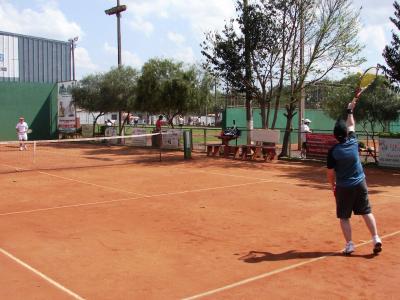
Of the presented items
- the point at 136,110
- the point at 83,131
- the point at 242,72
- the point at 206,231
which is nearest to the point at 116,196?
the point at 206,231

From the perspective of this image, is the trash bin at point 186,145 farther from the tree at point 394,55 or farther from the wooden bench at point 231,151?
the tree at point 394,55

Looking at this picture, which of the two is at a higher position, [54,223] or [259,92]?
[259,92]

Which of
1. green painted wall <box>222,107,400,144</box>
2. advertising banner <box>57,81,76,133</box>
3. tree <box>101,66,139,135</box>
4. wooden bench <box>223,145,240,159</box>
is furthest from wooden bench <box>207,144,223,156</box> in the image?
advertising banner <box>57,81,76,133</box>

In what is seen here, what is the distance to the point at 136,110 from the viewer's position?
29.1 m

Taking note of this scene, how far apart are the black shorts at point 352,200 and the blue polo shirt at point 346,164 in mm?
74

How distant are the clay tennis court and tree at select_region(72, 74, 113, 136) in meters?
17.3

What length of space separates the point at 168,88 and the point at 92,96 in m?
7.04

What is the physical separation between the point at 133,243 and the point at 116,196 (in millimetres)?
4416

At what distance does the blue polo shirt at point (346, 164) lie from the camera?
6625 mm

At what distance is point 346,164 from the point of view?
21.7 feet

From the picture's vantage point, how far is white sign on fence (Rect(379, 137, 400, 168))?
57.6 ft

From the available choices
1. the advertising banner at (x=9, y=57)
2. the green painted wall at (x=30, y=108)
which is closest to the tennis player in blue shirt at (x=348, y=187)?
the green painted wall at (x=30, y=108)

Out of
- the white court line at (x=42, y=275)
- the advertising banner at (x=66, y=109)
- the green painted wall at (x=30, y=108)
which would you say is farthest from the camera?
the advertising banner at (x=66, y=109)

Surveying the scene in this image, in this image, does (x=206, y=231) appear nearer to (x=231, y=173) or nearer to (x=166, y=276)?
(x=166, y=276)
